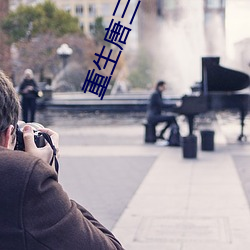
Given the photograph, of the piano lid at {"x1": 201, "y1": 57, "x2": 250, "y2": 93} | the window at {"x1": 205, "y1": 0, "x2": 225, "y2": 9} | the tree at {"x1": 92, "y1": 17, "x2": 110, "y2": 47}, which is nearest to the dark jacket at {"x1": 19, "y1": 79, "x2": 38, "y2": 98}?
the piano lid at {"x1": 201, "y1": 57, "x2": 250, "y2": 93}

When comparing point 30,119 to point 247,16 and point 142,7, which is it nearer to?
point 247,16

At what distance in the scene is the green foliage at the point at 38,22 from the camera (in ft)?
143

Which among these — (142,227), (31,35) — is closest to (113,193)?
(142,227)

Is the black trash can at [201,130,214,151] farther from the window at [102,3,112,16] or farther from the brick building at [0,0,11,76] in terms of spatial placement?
the window at [102,3,112,16]

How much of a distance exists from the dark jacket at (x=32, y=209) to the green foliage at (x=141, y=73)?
7132cm

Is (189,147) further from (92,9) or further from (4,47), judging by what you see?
(92,9)

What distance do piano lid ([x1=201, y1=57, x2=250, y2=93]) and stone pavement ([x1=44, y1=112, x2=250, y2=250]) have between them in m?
1.27

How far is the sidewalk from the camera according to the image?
6203 millimetres

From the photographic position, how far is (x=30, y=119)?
20797mm

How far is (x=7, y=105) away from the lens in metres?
1.89

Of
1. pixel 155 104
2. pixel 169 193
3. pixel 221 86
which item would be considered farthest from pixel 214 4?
pixel 169 193

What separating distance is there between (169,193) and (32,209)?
7.07 meters

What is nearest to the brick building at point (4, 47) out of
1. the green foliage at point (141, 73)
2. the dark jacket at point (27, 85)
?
the dark jacket at point (27, 85)

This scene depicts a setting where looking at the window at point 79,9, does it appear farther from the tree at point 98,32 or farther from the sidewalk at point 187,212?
the sidewalk at point 187,212
